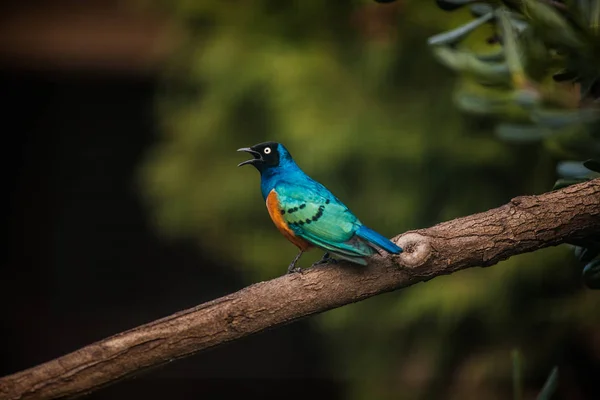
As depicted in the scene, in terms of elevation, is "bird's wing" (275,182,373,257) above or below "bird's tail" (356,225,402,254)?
above

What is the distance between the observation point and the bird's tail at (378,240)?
177 centimetres

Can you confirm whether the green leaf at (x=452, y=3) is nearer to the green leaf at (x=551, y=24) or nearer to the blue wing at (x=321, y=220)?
the green leaf at (x=551, y=24)

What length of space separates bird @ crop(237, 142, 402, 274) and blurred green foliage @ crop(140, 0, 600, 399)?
1.52 metres

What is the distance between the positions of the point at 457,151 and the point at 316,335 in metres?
1.60

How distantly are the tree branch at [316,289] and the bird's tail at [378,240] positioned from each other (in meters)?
0.06

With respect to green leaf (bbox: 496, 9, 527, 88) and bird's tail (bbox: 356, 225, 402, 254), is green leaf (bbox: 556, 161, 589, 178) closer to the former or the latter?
green leaf (bbox: 496, 9, 527, 88)

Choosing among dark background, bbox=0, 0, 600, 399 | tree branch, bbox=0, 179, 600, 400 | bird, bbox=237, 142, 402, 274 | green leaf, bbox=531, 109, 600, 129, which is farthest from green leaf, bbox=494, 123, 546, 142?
dark background, bbox=0, 0, 600, 399

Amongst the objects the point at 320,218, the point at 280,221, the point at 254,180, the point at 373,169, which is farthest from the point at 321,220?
the point at 254,180

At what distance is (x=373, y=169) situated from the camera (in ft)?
12.3

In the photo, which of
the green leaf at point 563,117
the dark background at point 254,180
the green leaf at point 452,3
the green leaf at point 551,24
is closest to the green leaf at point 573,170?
the green leaf at point 563,117

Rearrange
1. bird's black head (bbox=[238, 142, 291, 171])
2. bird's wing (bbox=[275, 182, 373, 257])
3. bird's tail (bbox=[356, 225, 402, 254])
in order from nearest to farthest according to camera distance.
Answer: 1. bird's tail (bbox=[356, 225, 402, 254])
2. bird's wing (bbox=[275, 182, 373, 257])
3. bird's black head (bbox=[238, 142, 291, 171])

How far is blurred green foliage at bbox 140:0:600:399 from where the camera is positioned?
137 inches

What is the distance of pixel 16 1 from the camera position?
173 inches

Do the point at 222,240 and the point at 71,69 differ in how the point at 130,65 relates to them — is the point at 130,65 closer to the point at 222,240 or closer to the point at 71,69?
the point at 71,69
